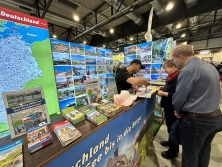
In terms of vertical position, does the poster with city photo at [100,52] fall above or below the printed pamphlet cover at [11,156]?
above

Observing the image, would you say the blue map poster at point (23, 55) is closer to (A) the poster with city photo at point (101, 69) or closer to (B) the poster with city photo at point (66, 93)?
(B) the poster with city photo at point (66, 93)

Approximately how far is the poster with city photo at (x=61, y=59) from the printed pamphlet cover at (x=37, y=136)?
9.98ft

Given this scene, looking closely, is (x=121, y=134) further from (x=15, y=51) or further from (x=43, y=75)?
(x=15, y=51)

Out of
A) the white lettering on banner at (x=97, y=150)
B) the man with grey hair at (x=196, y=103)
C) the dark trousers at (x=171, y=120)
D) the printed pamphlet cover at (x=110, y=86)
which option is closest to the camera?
the white lettering on banner at (x=97, y=150)

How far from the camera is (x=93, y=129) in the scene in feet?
2.52

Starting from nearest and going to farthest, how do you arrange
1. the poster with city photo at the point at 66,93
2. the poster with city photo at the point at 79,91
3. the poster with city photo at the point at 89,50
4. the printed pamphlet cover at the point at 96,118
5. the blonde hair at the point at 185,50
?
the printed pamphlet cover at the point at 96,118, the blonde hair at the point at 185,50, the poster with city photo at the point at 66,93, the poster with city photo at the point at 79,91, the poster with city photo at the point at 89,50

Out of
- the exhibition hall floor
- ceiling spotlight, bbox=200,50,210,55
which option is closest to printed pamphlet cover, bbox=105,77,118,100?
the exhibition hall floor

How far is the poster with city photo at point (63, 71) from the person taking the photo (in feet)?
10.8

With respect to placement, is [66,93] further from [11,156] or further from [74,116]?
[11,156]

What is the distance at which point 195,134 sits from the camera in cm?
111

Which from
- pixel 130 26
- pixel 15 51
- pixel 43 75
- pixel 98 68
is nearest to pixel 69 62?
pixel 98 68

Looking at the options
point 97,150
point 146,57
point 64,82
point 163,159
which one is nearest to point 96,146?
point 97,150

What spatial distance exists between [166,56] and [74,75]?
3648 mm

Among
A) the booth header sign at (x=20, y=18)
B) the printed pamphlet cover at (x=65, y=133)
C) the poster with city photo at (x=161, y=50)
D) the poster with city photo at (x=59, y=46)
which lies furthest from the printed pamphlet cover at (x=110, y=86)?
the poster with city photo at (x=161, y=50)
